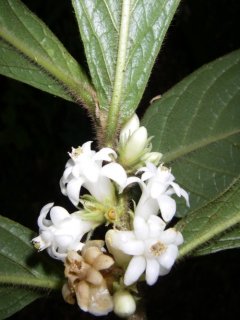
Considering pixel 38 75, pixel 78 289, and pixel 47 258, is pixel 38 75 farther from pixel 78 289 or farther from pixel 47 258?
pixel 78 289

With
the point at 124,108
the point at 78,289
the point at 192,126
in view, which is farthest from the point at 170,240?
the point at 192,126

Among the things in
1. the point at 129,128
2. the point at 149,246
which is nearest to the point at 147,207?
the point at 149,246

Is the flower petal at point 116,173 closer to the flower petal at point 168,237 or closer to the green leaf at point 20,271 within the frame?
the flower petal at point 168,237

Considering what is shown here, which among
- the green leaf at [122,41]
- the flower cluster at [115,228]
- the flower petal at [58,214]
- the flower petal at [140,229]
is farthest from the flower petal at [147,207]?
the green leaf at [122,41]

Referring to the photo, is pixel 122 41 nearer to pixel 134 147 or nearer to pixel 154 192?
pixel 134 147

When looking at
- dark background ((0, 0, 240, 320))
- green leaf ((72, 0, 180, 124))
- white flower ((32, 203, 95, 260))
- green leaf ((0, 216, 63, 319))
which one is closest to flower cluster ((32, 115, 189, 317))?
white flower ((32, 203, 95, 260))

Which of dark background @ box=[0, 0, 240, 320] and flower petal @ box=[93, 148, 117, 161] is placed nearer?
flower petal @ box=[93, 148, 117, 161]

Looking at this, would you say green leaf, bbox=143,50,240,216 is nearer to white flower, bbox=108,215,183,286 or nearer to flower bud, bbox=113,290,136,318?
white flower, bbox=108,215,183,286

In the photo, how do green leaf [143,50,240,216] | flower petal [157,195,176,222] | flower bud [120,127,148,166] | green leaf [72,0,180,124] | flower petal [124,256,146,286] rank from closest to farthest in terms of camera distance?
flower petal [124,256,146,286] → flower petal [157,195,176,222] → flower bud [120,127,148,166] → green leaf [72,0,180,124] → green leaf [143,50,240,216]
